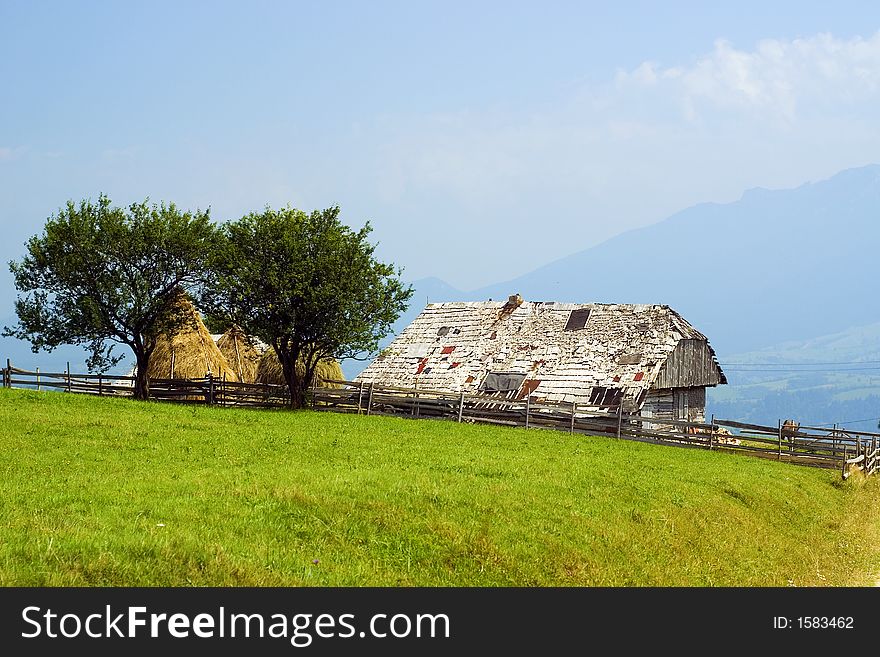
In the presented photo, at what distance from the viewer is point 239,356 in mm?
57406

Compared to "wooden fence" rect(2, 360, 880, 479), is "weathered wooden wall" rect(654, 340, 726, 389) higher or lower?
higher

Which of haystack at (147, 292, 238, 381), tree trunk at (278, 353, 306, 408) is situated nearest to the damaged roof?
tree trunk at (278, 353, 306, 408)

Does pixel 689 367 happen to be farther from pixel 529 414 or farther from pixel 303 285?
pixel 303 285

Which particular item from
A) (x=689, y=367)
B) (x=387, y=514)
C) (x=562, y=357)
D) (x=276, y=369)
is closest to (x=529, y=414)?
(x=562, y=357)

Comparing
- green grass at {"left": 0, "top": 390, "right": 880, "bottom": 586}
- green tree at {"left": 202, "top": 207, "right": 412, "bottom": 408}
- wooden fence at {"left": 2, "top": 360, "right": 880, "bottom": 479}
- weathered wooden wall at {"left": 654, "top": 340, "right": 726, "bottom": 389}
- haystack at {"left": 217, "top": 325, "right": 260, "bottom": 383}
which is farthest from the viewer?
haystack at {"left": 217, "top": 325, "right": 260, "bottom": 383}

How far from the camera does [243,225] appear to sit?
139 ft

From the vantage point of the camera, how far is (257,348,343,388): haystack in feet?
169

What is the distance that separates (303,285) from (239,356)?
18.6 meters

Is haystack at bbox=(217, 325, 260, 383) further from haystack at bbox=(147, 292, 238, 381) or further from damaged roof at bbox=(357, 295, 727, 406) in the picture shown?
damaged roof at bbox=(357, 295, 727, 406)

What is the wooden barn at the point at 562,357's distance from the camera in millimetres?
43219

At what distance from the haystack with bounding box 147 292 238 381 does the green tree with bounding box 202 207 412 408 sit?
306 inches

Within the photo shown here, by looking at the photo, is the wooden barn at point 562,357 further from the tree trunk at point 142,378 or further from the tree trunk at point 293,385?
the tree trunk at point 142,378
